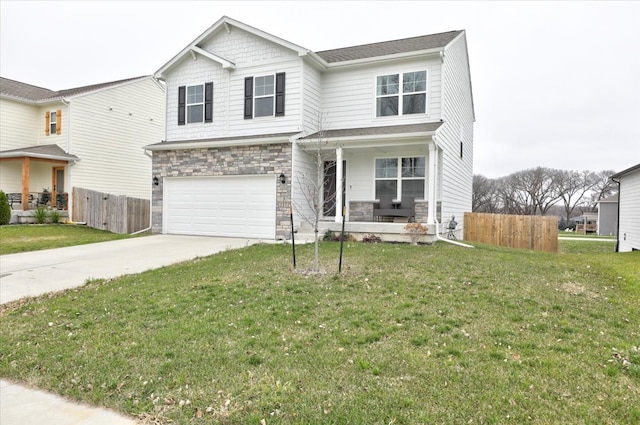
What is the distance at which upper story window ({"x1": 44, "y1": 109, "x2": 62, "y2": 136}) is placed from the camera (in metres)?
19.6

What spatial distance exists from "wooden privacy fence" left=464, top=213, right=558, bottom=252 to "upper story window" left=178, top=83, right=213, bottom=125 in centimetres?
1182

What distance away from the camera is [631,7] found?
43.1 ft

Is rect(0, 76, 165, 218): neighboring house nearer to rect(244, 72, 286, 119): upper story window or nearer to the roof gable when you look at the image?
the roof gable

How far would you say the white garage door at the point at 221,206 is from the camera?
13.4m

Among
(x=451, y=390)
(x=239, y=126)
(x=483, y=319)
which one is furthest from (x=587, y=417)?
(x=239, y=126)

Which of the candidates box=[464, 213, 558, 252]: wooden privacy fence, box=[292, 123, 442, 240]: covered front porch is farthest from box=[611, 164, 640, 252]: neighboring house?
box=[292, 123, 442, 240]: covered front porch

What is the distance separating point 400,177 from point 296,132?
388cm

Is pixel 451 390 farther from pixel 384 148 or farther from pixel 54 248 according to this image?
pixel 54 248

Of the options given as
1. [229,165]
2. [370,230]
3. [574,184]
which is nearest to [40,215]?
[229,165]

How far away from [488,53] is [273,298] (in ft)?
72.6

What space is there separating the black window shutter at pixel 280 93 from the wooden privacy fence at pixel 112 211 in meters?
7.27

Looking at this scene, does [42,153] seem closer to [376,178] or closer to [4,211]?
[4,211]

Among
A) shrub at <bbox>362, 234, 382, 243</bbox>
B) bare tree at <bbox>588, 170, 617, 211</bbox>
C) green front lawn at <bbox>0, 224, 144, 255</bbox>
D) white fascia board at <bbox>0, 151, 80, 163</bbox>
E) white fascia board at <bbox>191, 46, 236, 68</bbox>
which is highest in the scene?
white fascia board at <bbox>191, 46, 236, 68</bbox>

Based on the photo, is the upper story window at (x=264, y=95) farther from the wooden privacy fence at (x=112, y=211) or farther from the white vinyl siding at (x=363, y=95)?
the wooden privacy fence at (x=112, y=211)
